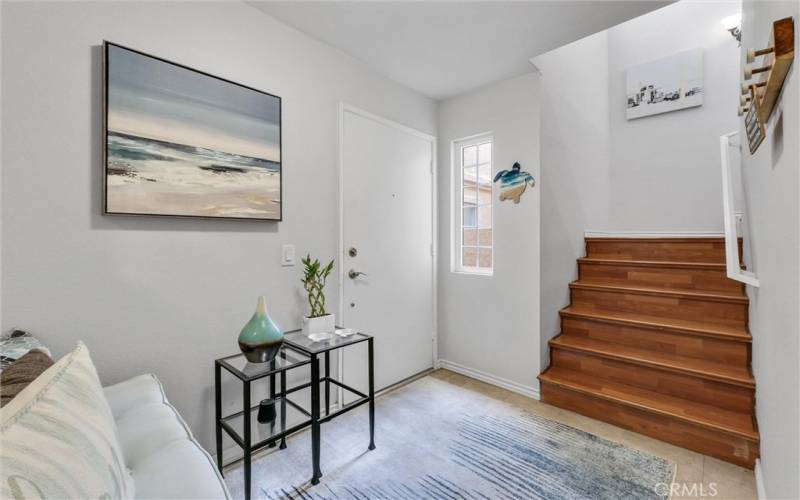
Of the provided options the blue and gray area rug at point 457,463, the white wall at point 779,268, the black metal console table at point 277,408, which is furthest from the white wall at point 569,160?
the black metal console table at point 277,408

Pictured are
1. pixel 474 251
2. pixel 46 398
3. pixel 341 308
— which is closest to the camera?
pixel 46 398

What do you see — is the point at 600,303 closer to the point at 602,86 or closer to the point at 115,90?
the point at 602,86

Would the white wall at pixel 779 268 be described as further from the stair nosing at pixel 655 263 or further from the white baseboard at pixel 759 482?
the stair nosing at pixel 655 263

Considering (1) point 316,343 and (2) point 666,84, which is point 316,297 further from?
(2) point 666,84

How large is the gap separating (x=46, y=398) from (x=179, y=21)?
5.82ft

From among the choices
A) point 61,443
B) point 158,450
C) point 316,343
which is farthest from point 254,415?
point 61,443

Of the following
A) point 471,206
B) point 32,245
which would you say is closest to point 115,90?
→ point 32,245

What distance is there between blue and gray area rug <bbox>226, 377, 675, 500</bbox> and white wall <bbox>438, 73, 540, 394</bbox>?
0.55 m

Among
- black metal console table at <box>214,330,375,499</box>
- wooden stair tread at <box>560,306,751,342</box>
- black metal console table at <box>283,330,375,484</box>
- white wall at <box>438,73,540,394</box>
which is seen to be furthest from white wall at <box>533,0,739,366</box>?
black metal console table at <box>214,330,375,499</box>

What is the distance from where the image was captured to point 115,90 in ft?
4.85

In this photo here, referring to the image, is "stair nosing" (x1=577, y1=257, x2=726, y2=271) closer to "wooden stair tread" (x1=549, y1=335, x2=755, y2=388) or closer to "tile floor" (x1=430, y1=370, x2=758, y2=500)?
"wooden stair tread" (x1=549, y1=335, x2=755, y2=388)

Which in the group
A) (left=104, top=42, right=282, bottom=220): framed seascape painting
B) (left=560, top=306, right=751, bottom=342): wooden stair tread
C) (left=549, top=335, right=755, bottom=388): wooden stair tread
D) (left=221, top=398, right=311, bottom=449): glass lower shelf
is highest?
(left=104, top=42, right=282, bottom=220): framed seascape painting

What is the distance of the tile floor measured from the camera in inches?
66.9

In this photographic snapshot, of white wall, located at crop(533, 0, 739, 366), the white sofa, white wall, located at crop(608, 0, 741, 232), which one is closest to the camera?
the white sofa
